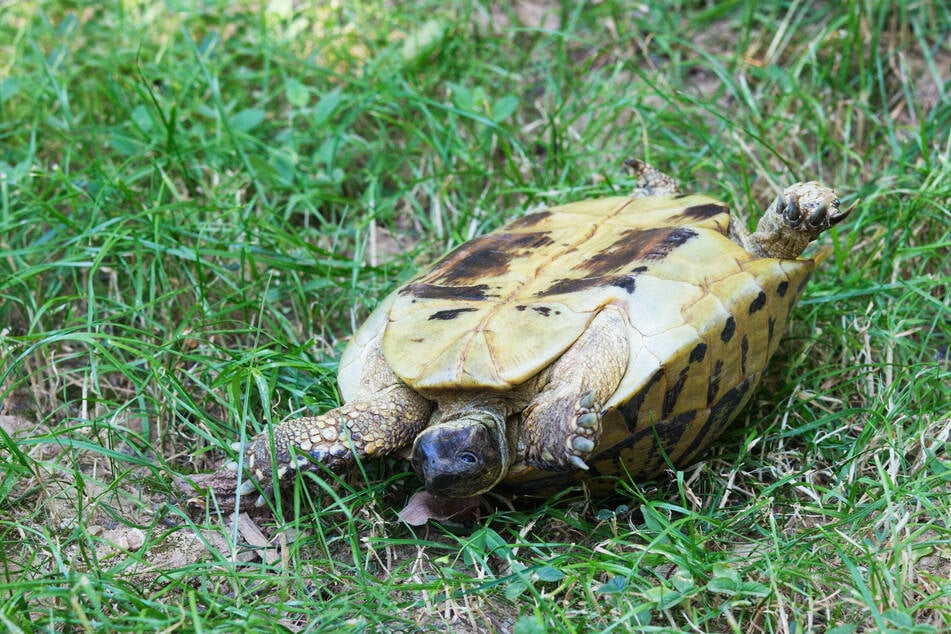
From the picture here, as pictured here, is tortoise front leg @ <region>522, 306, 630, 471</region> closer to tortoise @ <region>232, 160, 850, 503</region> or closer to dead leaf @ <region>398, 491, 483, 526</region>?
tortoise @ <region>232, 160, 850, 503</region>

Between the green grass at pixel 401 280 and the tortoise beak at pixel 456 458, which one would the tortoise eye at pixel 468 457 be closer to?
the tortoise beak at pixel 456 458

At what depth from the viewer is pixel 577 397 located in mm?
2850

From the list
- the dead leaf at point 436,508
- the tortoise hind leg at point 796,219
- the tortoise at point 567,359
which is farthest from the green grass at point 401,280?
the tortoise hind leg at point 796,219

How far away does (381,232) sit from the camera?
4.64 meters

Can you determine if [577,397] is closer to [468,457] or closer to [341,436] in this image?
[468,457]

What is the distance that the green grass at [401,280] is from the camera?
8.59 feet

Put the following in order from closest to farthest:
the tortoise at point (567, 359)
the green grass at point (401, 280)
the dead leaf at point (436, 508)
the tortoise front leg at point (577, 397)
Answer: the green grass at point (401, 280), the tortoise front leg at point (577, 397), the tortoise at point (567, 359), the dead leaf at point (436, 508)

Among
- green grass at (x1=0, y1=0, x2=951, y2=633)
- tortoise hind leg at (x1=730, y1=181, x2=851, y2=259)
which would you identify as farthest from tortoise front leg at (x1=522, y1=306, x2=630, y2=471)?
tortoise hind leg at (x1=730, y1=181, x2=851, y2=259)

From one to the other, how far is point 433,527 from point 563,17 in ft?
11.3

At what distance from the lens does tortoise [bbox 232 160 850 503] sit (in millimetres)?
2869

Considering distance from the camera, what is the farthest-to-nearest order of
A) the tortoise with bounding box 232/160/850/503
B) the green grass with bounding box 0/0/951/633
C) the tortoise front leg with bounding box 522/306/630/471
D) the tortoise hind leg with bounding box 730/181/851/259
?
the tortoise hind leg with bounding box 730/181/851/259 → the tortoise with bounding box 232/160/850/503 → the tortoise front leg with bounding box 522/306/630/471 → the green grass with bounding box 0/0/951/633

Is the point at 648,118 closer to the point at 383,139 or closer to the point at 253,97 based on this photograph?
the point at 383,139

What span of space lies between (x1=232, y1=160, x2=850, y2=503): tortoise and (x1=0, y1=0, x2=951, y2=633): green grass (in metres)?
0.18

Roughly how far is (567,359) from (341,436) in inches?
30.1
